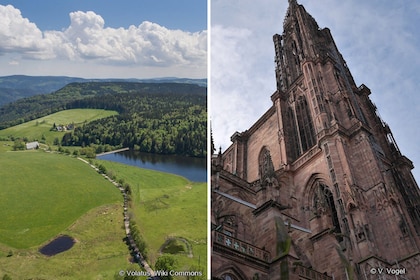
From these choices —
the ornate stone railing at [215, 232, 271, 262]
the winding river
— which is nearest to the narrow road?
the winding river

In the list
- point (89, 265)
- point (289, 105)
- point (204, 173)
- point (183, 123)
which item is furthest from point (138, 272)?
→ point (289, 105)

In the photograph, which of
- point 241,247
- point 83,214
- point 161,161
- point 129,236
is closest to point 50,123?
point 83,214

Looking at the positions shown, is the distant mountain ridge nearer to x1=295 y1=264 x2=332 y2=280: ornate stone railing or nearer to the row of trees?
the row of trees

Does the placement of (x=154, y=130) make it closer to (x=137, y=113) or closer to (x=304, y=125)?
(x=137, y=113)

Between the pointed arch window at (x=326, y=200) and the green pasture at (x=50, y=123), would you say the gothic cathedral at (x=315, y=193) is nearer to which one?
the pointed arch window at (x=326, y=200)

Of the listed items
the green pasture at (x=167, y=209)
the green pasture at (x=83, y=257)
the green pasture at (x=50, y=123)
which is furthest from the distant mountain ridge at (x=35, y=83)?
the green pasture at (x=83, y=257)

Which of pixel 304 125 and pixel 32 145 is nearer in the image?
pixel 32 145
